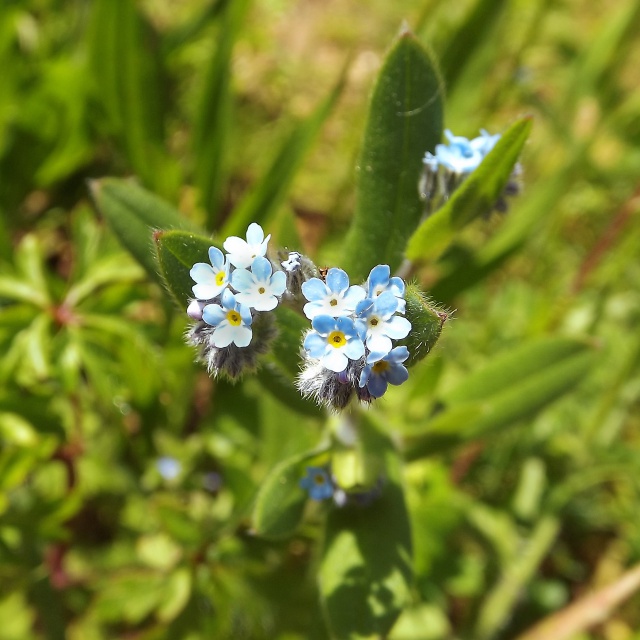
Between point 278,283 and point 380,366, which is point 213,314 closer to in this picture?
point 278,283

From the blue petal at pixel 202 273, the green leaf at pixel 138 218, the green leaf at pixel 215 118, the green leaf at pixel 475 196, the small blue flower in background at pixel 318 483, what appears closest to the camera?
the blue petal at pixel 202 273

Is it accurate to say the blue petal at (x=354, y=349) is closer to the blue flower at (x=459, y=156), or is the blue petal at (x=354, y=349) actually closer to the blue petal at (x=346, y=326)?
the blue petal at (x=346, y=326)

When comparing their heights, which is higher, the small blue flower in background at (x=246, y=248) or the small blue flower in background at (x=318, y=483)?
the small blue flower in background at (x=246, y=248)

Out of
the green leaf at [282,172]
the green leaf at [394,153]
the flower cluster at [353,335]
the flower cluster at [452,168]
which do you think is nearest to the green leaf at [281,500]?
the flower cluster at [353,335]

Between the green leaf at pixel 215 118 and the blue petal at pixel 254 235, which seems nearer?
the blue petal at pixel 254 235

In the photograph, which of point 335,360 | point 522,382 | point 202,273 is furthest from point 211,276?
point 522,382

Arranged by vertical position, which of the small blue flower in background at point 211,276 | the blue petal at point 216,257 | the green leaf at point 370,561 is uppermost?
the blue petal at point 216,257

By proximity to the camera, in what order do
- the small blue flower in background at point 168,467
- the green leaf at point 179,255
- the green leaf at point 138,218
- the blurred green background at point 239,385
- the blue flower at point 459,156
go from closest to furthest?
the green leaf at point 179,255 < the blue flower at point 459,156 < the green leaf at point 138,218 < the blurred green background at point 239,385 < the small blue flower in background at point 168,467
